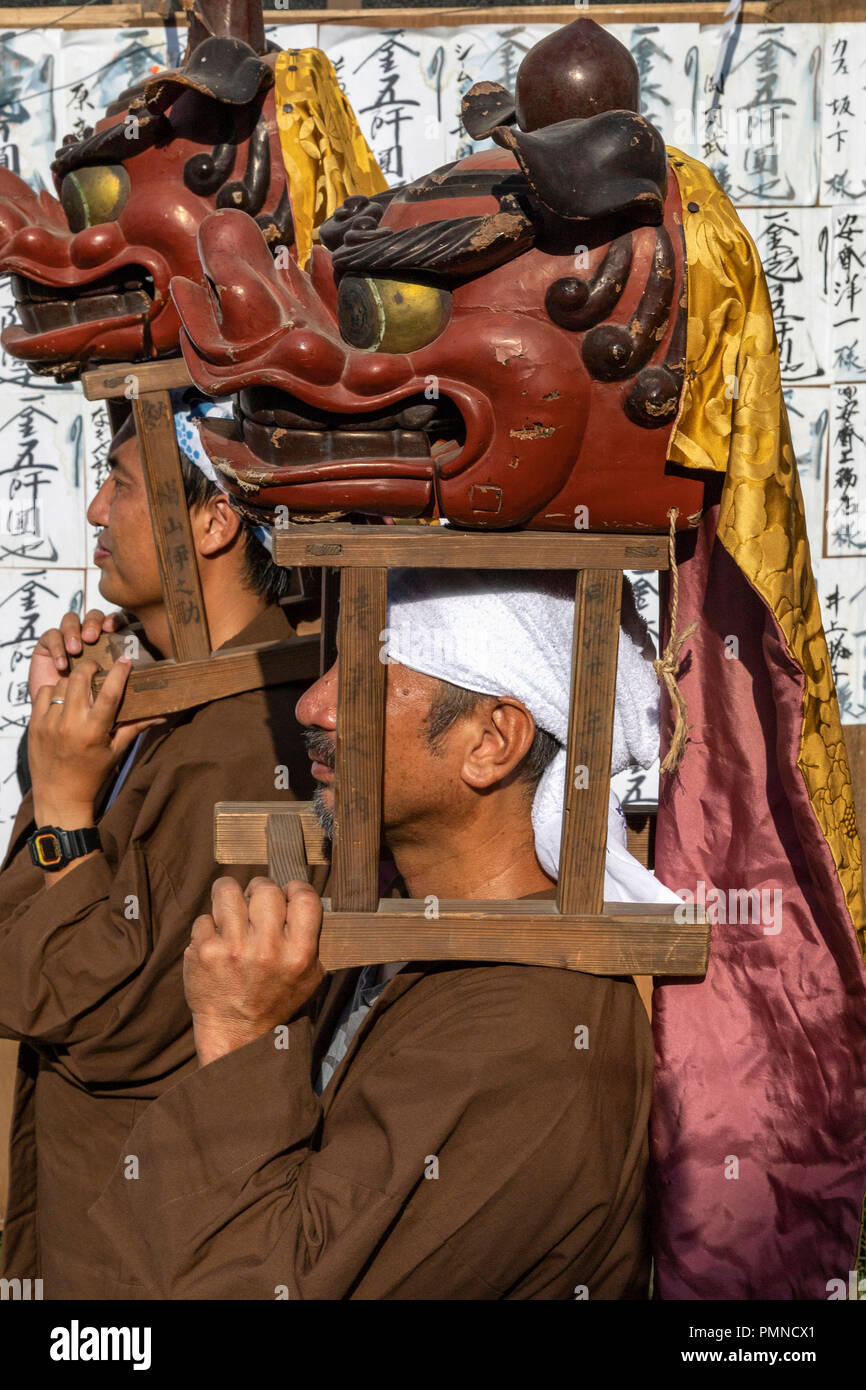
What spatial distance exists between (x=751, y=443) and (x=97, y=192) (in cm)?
136

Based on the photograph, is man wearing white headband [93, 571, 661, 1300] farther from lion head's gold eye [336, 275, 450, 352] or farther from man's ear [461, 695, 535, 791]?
lion head's gold eye [336, 275, 450, 352]

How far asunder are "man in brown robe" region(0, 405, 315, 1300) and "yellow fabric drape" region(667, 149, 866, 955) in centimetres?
109

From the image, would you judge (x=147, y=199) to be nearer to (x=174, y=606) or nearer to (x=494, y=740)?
(x=174, y=606)

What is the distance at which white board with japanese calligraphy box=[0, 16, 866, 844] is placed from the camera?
10.5ft

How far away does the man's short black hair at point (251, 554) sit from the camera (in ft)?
8.09

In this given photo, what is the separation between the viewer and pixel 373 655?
1510 millimetres

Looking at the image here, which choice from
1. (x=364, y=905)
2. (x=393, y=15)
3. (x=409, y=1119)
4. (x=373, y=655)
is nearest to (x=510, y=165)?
(x=373, y=655)

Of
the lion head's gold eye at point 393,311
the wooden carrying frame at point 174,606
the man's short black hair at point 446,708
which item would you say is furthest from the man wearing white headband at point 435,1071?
the wooden carrying frame at point 174,606

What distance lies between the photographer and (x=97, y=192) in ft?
7.42

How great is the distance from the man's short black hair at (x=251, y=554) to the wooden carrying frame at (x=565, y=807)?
1.02 m

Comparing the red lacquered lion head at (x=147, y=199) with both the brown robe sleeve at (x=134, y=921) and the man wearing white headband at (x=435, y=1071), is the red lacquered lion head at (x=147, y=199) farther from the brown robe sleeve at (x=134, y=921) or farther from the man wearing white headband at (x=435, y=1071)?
the man wearing white headband at (x=435, y=1071)

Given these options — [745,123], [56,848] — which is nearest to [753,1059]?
[56,848]

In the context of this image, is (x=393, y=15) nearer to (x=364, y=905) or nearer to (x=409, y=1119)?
(x=364, y=905)

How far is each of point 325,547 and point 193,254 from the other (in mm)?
983
